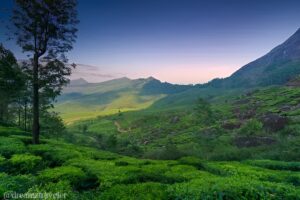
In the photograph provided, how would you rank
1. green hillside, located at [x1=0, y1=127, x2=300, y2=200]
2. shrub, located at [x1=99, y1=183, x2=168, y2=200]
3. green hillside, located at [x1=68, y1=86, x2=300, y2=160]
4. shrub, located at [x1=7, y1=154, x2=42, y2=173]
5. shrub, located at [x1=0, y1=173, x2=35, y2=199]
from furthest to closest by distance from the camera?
green hillside, located at [x1=68, y1=86, x2=300, y2=160] → shrub, located at [x1=7, y1=154, x2=42, y2=173] → green hillside, located at [x1=0, y1=127, x2=300, y2=200] → shrub, located at [x1=99, y1=183, x2=168, y2=200] → shrub, located at [x1=0, y1=173, x2=35, y2=199]

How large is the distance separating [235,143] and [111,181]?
8403cm

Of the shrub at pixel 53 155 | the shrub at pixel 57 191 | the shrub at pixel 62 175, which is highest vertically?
the shrub at pixel 57 191

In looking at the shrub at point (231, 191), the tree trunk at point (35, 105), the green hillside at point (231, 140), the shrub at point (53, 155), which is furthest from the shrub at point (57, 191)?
the green hillside at point (231, 140)

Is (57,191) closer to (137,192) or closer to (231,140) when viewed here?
(137,192)

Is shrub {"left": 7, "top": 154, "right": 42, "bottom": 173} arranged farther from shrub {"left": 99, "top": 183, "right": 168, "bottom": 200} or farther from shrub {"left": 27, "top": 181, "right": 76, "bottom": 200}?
shrub {"left": 99, "top": 183, "right": 168, "bottom": 200}

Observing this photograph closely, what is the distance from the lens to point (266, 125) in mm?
106812

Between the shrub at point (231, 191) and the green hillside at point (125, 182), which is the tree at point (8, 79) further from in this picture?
the shrub at point (231, 191)

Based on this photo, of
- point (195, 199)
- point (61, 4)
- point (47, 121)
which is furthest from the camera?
point (47, 121)

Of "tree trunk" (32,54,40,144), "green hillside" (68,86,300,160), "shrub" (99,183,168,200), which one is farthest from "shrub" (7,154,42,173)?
"green hillside" (68,86,300,160)

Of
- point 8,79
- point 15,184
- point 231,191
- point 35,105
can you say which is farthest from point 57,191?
point 8,79

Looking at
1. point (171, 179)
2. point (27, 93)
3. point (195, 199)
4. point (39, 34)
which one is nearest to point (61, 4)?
point (39, 34)

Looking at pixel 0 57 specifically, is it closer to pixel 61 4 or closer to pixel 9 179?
pixel 61 4

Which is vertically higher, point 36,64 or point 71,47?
point 71,47

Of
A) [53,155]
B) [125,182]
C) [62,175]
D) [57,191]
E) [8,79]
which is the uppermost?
[8,79]
